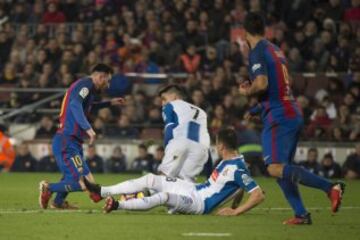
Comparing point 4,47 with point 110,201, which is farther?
point 4,47

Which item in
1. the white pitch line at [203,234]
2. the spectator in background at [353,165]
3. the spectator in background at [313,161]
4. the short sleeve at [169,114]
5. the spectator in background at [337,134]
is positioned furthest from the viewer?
the spectator in background at [337,134]

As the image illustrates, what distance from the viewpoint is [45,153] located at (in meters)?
24.5

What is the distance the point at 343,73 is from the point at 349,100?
4.26 feet

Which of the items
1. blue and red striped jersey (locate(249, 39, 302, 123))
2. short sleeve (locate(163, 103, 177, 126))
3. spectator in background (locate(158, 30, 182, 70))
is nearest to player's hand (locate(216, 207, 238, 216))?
short sleeve (locate(163, 103, 177, 126))

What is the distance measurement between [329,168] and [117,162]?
15.9 feet

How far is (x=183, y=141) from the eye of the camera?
13469mm

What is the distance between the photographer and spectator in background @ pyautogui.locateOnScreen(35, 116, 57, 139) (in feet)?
80.5

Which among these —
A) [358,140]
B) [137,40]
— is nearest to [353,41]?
[358,140]

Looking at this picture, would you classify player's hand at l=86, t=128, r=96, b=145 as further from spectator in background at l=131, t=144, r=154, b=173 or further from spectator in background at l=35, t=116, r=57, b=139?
spectator in background at l=35, t=116, r=57, b=139

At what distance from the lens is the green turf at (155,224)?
10.3 metres

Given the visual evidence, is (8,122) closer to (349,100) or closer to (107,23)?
(107,23)

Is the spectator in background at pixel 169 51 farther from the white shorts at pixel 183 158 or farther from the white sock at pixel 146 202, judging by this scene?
the white sock at pixel 146 202

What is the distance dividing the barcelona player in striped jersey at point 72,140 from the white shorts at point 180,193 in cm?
155

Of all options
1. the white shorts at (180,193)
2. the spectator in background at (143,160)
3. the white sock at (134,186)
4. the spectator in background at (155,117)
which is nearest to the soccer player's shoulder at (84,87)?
the white sock at (134,186)
